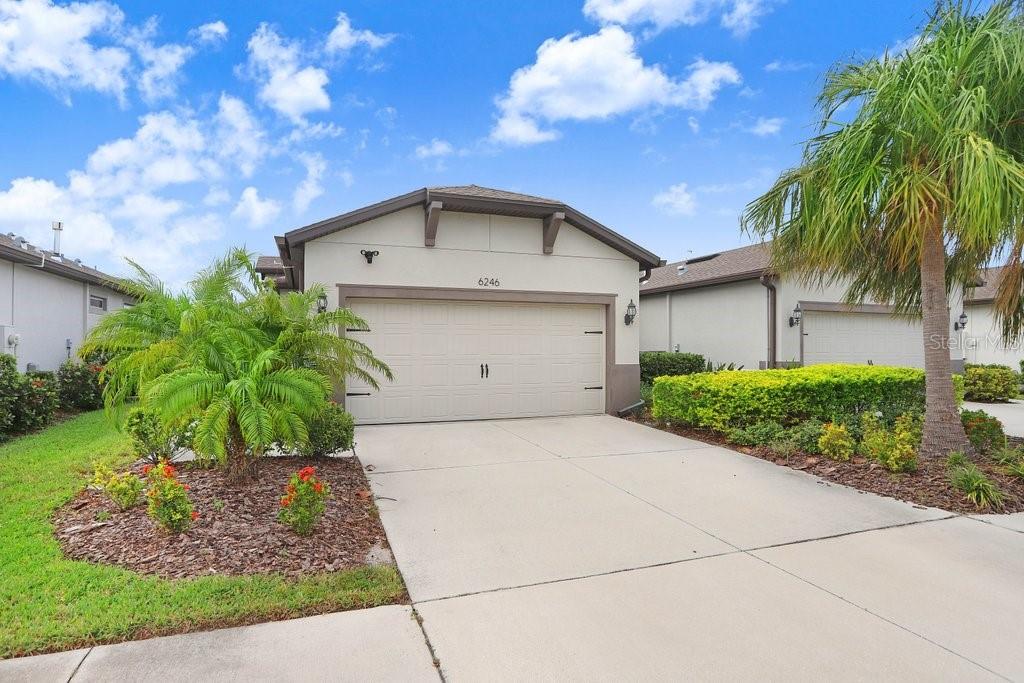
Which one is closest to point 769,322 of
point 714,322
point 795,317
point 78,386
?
point 795,317

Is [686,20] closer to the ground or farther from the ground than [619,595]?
farther from the ground

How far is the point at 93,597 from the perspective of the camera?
10.3ft

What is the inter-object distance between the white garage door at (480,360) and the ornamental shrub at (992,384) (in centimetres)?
1026

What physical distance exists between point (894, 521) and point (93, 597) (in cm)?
599

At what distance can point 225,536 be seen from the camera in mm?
3980

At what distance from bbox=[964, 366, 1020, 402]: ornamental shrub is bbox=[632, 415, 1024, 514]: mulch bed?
931cm

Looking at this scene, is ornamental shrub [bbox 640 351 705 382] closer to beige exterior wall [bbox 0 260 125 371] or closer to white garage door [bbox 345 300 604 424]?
white garage door [bbox 345 300 604 424]

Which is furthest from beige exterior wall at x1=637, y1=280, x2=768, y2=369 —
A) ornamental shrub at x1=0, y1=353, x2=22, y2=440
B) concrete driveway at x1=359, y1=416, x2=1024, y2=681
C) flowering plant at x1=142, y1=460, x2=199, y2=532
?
ornamental shrub at x1=0, y1=353, x2=22, y2=440

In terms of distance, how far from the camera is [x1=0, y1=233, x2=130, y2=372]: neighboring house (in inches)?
411

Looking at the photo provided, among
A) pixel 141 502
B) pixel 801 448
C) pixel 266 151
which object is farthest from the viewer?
pixel 266 151

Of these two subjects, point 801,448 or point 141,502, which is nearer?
point 141,502

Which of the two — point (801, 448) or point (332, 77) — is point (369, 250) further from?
point (801, 448)

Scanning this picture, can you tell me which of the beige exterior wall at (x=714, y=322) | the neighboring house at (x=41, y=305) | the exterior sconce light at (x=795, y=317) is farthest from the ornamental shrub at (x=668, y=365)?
the neighboring house at (x=41, y=305)

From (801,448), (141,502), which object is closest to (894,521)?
(801,448)
